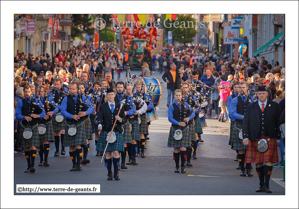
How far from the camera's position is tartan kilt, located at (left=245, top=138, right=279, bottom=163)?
8922mm

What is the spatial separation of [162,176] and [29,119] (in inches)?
105

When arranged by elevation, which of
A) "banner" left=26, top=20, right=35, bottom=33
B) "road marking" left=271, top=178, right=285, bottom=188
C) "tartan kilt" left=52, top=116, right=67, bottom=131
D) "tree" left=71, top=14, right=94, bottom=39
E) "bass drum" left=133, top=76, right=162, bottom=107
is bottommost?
"road marking" left=271, top=178, right=285, bottom=188

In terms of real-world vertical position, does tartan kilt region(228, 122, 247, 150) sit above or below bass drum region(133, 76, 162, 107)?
below

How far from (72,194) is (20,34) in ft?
70.4

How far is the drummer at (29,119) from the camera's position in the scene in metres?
10.7

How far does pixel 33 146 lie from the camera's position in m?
10.8

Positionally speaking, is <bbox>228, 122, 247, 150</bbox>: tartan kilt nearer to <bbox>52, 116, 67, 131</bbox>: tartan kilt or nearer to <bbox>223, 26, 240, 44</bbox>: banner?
<bbox>52, 116, 67, 131</bbox>: tartan kilt

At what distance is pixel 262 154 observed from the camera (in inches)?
354

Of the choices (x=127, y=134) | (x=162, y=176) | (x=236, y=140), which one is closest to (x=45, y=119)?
(x=127, y=134)

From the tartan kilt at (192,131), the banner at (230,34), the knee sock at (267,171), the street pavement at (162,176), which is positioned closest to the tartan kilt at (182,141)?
the tartan kilt at (192,131)

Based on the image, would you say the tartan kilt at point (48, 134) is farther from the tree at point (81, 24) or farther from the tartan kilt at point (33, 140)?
the tree at point (81, 24)

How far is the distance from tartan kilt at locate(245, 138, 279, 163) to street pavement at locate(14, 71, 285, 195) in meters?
0.50

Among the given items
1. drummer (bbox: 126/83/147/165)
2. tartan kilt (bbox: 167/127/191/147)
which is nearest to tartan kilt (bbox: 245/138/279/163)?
tartan kilt (bbox: 167/127/191/147)
